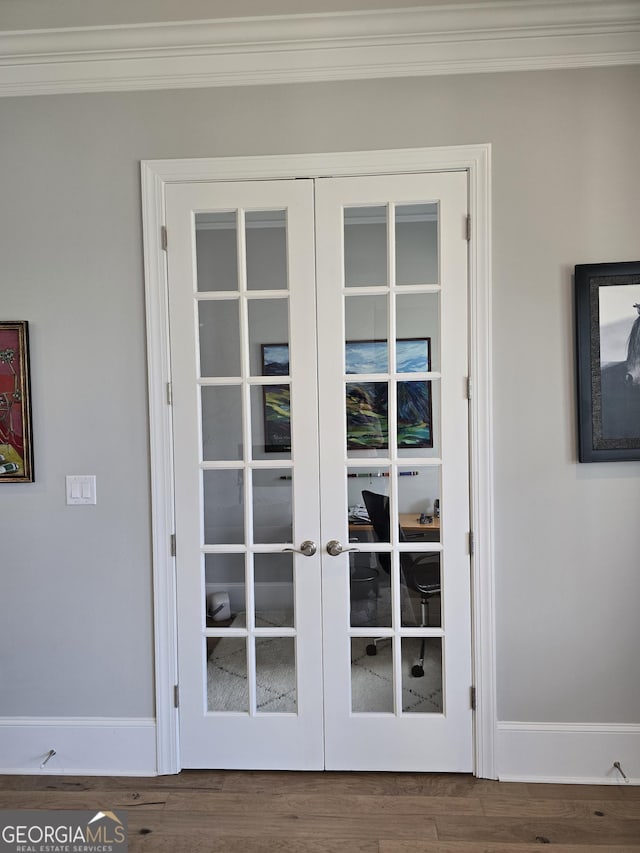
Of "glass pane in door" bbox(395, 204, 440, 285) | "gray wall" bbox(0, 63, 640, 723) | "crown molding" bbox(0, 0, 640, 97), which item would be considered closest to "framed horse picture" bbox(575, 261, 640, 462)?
"gray wall" bbox(0, 63, 640, 723)

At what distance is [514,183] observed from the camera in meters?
2.07

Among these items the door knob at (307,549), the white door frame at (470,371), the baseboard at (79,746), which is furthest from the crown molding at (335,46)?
the baseboard at (79,746)

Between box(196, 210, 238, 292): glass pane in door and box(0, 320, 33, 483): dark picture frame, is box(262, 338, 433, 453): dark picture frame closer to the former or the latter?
box(196, 210, 238, 292): glass pane in door

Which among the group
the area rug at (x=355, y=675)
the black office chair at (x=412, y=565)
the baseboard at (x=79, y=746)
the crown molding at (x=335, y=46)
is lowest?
the baseboard at (x=79, y=746)

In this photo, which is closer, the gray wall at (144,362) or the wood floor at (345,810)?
the wood floor at (345,810)

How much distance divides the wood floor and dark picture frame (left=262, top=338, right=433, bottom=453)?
4.33 feet

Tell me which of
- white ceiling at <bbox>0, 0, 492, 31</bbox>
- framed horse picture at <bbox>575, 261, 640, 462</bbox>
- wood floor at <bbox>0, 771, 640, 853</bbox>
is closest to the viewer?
wood floor at <bbox>0, 771, 640, 853</bbox>

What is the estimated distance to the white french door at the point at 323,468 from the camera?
2104mm

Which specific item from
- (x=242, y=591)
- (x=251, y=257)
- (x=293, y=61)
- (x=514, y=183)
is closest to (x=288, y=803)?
(x=242, y=591)

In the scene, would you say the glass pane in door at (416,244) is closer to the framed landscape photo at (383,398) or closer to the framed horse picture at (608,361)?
the framed landscape photo at (383,398)

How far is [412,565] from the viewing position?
2141 millimetres

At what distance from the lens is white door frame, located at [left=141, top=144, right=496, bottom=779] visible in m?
2.06

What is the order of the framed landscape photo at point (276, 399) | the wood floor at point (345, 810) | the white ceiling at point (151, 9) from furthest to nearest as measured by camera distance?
1. the framed landscape photo at point (276, 399)
2. the white ceiling at point (151, 9)
3. the wood floor at point (345, 810)

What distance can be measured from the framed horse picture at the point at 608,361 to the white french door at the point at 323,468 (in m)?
0.45
